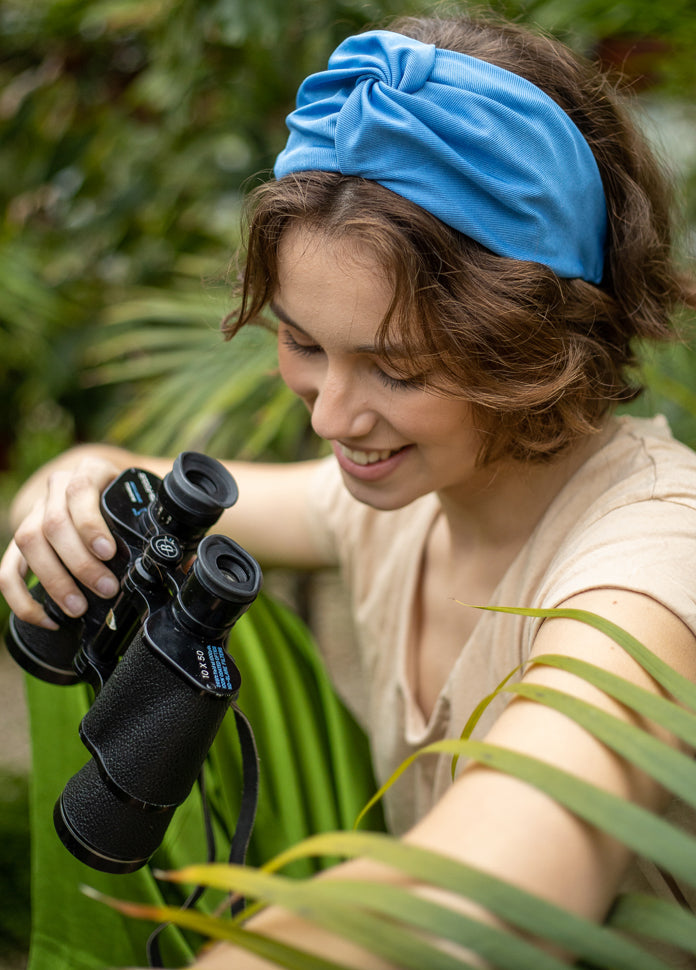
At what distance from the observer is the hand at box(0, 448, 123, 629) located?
0.88 m

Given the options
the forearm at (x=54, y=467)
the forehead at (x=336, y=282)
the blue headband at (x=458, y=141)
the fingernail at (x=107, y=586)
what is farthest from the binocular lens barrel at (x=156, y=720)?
the forearm at (x=54, y=467)

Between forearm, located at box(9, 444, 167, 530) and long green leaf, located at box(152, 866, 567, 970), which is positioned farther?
forearm, located at box(9, 444, 167, 530)

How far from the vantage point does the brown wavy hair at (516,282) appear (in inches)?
32.8

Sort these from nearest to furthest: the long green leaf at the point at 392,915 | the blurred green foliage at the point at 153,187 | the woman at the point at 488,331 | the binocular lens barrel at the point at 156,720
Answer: the long green leaf at the point at 392,915, the binocular lens barrel at the point at 156,720, the woman at the point at 488,331, the blurred green foliage at the point at 153,187

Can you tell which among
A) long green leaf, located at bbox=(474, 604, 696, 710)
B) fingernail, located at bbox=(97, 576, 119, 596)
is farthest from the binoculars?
long green leaf, located at bbox=(474, 604, 696, 710)

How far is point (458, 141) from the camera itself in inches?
32.2

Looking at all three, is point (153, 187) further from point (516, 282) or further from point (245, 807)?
point (245, 807)

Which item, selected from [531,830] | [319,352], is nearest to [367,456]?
[319,352]

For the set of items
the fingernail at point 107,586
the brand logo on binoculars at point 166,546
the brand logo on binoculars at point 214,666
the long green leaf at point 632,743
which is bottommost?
the fingernail at point 107,586

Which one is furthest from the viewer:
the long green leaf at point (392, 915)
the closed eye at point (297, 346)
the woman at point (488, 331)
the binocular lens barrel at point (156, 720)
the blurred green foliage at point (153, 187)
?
the blurred green foliage at point (153, 187)

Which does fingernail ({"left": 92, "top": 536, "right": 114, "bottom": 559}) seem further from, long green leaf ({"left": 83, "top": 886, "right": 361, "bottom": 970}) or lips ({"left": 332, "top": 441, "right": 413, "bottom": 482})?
long green leaf ({"left": 83, "top": 886, "right": 361, "bottom": 970})

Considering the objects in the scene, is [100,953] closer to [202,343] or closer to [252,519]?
[252,519]

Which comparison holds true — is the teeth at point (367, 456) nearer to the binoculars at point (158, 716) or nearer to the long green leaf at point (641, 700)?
the binoculars at point (158, 716)

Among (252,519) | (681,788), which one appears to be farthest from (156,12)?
(681,788)
